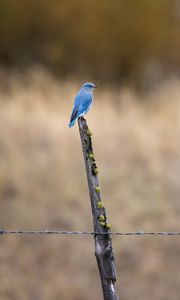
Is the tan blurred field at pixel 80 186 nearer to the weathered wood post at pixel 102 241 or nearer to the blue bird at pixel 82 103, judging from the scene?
the blue bird at pixel 82 103

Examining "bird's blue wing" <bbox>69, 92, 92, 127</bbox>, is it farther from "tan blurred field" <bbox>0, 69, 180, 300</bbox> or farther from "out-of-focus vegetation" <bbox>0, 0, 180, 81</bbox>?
"out-of-focus vegetation" <bbox>0, 0, 180, 81</bbox>

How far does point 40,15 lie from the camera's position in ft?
64.6

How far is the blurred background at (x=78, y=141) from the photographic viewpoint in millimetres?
12656

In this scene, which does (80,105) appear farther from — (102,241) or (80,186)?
(80,186)

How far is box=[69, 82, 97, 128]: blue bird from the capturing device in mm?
8141

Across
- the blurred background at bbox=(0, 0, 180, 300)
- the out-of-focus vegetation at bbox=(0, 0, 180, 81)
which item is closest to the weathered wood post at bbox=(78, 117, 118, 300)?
the blurred background at bbox=(0, 0, 180, 300)

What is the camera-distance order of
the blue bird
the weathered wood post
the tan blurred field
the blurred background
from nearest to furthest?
the weathered wood post < the blue bird < the tan blurred field < the blurred background

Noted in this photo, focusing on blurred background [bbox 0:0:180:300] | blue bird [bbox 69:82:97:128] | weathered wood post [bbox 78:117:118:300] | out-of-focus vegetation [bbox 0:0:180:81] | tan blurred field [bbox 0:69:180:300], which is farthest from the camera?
out-of-focus vegetation [bbox 0:0:180:81]

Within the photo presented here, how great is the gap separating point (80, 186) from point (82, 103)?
6.21m

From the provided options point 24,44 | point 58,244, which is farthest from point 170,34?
point 58,244

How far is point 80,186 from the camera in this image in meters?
14.6

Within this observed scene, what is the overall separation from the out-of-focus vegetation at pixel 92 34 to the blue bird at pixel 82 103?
10.3 metres

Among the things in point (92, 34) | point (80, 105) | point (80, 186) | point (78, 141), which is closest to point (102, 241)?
point (80, 105)

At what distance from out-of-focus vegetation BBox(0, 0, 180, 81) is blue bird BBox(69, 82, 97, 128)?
34.0 ft
